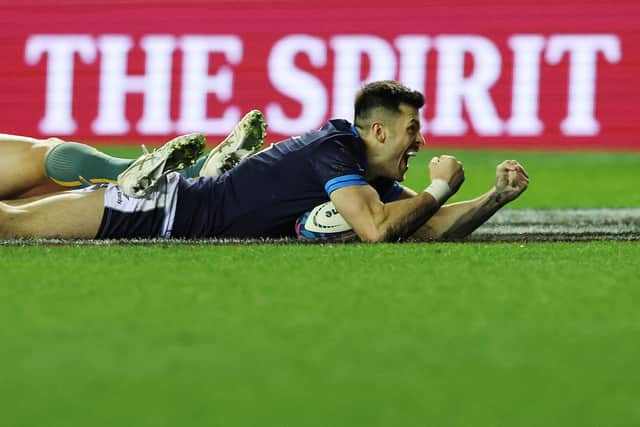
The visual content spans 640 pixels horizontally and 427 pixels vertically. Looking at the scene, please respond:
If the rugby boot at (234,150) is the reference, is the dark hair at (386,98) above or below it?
above

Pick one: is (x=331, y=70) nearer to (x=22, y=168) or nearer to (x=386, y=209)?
(x=22, y=168)

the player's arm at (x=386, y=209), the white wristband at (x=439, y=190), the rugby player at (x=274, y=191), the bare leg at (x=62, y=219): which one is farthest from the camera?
the bare leg at (x=62, y=219)

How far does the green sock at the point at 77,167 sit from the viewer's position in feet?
17.1

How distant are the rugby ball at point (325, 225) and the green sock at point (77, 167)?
2.98ft

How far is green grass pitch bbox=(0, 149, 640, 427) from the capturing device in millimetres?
2258

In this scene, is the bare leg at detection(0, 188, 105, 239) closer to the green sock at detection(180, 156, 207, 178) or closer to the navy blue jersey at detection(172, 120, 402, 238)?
the navy blue jersey at detection(172, 120, 402, 238)

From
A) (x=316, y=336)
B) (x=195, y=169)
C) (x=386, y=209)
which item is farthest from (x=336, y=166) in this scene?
(x=316, y=336)

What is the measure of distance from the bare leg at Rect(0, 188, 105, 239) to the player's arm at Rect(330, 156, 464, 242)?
1035 millimetres

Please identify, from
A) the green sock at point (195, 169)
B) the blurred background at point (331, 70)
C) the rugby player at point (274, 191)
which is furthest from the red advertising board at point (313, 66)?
the rugby player at point (274, 191)

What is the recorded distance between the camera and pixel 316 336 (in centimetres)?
289

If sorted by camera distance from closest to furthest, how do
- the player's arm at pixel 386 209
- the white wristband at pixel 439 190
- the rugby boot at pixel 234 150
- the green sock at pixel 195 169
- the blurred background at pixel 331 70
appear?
the player's arm at pixel 386 209, the white wristband at pixel 439 190, the rugby boot at pixel 234 150, the green sock at pixel 195 169, the blurred background at pixel 331 70

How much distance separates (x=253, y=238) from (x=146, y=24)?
643cm

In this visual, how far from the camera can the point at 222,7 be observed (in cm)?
1100

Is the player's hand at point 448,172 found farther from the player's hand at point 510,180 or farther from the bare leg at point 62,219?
the bare leg at point 62,219
